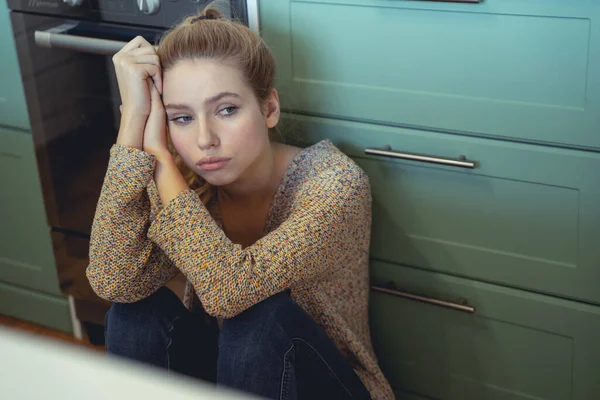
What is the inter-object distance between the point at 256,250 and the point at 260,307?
92 millimetres

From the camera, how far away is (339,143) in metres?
1.59

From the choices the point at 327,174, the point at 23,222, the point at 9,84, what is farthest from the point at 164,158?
the point at 23,222

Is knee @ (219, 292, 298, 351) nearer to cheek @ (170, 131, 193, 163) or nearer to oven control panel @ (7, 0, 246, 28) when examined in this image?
cheek @ (170, 131, 193, 163)

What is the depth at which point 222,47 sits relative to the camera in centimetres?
140

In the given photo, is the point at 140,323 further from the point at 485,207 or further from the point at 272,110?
the point at 485,207

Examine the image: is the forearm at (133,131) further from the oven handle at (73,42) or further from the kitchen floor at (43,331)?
the kitchen floor at (43,331)

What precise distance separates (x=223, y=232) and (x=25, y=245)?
86 cm

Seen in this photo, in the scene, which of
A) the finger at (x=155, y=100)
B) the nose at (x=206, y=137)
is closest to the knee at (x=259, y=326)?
the nose at (x=206, y=137)

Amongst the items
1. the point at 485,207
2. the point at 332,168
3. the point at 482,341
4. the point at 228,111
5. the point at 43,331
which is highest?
the point at 228,111

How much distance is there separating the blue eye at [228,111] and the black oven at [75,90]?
23cm

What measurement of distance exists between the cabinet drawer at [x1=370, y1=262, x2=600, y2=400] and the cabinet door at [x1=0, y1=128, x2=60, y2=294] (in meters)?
0.79

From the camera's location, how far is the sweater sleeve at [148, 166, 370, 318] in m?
1.34

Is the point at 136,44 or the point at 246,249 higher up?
the point at 136,44

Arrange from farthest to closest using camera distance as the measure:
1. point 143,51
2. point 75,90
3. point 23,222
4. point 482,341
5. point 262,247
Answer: point 23,222 < point 75,90 < point 482,341 < point 143,51 < point 262,247
